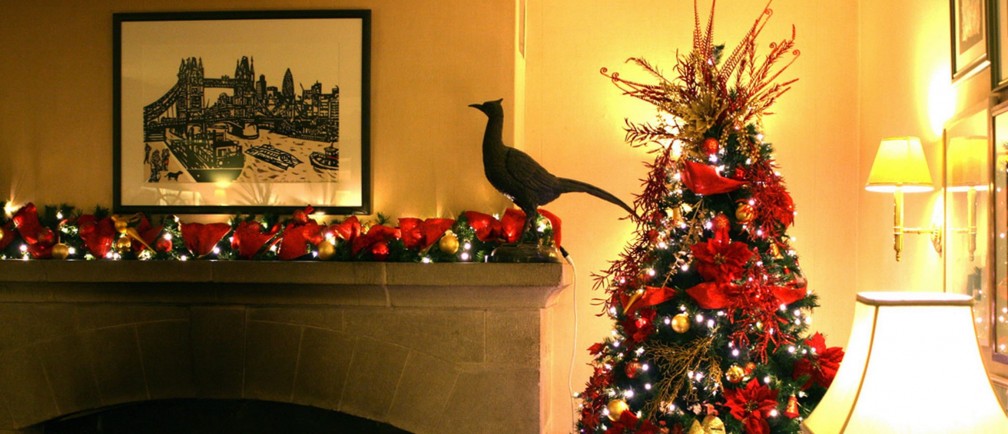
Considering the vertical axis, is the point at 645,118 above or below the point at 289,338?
above

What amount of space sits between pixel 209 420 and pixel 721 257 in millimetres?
1904

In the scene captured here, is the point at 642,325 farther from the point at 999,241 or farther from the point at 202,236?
the point at 202,236

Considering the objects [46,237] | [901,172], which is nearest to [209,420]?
[46,237]

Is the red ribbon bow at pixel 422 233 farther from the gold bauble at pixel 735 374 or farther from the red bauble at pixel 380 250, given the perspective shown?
the gold bauble at pixel 735 374

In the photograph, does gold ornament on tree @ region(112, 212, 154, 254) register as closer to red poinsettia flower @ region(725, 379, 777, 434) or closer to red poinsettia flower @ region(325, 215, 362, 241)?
red poinsettia flower @ region(325, 215, 362, 241)

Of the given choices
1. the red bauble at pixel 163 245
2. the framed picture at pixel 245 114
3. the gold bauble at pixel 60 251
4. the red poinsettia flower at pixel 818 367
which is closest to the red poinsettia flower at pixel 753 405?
the red poinsettia flower at pixel 818 367

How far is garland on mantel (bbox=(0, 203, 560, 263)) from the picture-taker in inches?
105

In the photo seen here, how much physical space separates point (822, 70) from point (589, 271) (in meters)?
1.22

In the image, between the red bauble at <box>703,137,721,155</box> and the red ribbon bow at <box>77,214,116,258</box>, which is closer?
the red bauble at <box>703,137,721,155</box>

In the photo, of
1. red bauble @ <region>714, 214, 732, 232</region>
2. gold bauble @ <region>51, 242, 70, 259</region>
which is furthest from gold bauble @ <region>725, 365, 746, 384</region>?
gold bauble @ <region>51, 242, 70, 259</region>

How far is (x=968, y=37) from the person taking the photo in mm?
2268

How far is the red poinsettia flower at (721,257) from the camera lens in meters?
2.30

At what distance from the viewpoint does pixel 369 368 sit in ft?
8.98

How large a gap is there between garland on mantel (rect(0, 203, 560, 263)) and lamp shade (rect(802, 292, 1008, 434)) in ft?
5.05
